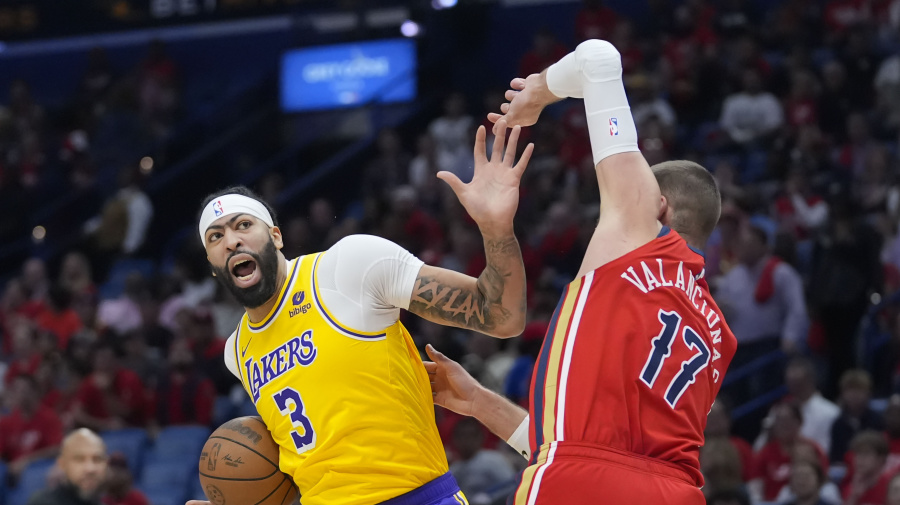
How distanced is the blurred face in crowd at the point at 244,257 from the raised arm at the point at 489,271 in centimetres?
58

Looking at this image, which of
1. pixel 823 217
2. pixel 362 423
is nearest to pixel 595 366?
pixel 362 423

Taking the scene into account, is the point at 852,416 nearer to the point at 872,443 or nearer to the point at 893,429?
the point at 893,429

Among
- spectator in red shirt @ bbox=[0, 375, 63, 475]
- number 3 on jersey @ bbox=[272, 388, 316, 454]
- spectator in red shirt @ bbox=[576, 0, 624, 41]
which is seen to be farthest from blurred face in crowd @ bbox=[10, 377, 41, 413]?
number 3 on jersey @ bbox=[272, 388, 316, 454]

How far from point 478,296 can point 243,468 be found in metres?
1.06

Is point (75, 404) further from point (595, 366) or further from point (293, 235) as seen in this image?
point (595, 366)

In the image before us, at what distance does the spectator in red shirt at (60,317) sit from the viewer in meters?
12.5

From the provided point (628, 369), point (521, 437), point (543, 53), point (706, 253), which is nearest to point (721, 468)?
point (706, 253)

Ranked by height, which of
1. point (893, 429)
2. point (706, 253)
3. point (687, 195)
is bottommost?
point (893, 429)

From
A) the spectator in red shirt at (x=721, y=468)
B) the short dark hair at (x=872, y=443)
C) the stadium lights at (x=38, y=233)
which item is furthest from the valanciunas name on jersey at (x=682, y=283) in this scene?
the stadium lights at (x=38, y=233)

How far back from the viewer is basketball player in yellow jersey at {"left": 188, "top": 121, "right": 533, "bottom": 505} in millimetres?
4086

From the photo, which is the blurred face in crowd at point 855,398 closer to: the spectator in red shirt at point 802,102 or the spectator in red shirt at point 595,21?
the spectator in red shirt at point 802,102

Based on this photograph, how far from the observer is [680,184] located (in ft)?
11.8

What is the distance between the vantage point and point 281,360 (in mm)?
4238

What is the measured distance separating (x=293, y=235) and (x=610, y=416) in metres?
9.05
